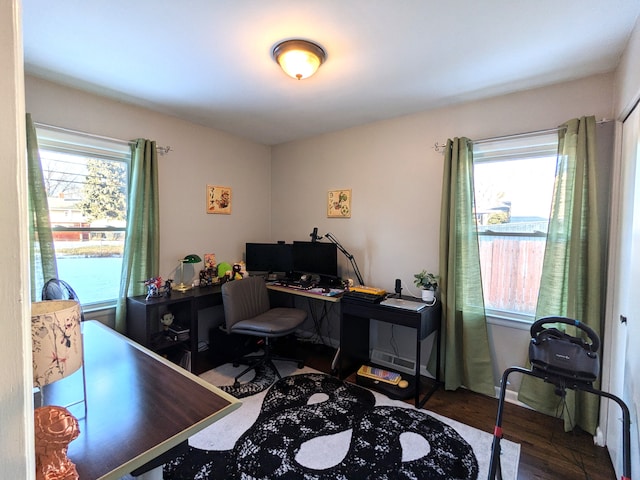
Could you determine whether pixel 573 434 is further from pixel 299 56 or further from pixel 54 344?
pixel 299 56

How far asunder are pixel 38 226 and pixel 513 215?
3.59 metres

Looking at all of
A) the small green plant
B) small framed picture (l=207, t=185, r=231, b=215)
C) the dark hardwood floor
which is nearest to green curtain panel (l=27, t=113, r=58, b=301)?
small framed picture (l=207, t=185, r=231, b=215)

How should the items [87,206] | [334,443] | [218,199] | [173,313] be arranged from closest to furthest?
[334,443], [87,206], [173,313], [218,199]

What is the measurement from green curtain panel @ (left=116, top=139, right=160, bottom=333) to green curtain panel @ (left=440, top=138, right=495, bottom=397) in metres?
2.61

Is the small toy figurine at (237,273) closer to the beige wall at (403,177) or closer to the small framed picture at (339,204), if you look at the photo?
the beige wall at (403,177)

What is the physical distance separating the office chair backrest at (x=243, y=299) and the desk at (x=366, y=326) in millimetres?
881

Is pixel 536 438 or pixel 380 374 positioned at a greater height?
pixel 380 374

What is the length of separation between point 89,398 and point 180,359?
1.89m

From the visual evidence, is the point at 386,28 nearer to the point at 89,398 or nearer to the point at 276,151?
the point at 89,398

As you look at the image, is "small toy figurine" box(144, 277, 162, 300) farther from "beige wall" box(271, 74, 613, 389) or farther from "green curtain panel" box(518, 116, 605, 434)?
"green curtain panel" box(518, 116, 605, 434)

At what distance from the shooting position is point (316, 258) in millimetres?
3348

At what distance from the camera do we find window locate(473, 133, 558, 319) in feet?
7.72

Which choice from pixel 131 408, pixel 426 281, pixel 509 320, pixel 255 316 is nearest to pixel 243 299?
pixel 255 316

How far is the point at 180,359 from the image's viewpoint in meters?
2.93
